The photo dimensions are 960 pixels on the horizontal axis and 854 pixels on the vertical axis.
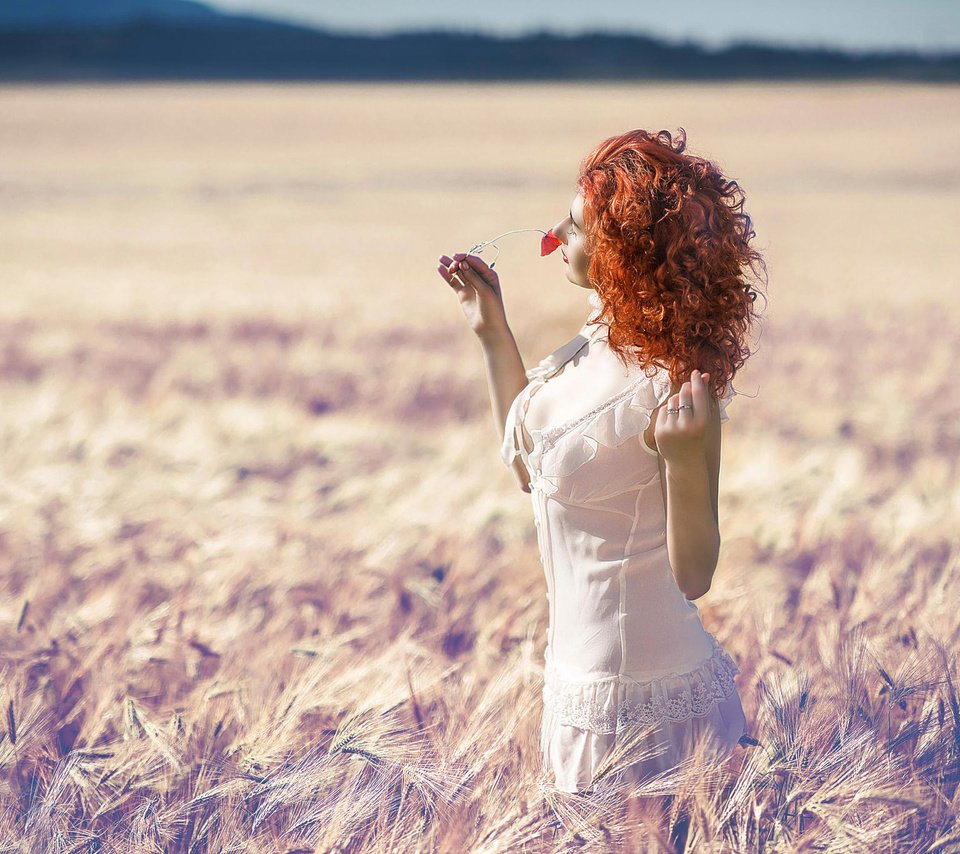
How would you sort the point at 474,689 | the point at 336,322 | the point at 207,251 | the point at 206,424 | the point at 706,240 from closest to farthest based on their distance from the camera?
the point at 706,240, the point at 474,689, the point at 206,424, the point at 336,322, the point at 207,251

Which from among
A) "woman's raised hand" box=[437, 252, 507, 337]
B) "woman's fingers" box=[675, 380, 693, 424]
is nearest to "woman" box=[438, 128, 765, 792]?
"woman's fingers" box=[675, 380, 693, 424]

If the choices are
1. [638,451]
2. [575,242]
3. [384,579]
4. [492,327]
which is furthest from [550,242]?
[384,579]

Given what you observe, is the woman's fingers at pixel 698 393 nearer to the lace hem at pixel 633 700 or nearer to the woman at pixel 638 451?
the woman at pixel 638 451

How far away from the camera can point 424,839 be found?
1239 mm

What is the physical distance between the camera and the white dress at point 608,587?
124cm

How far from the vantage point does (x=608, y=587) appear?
4.17 ft

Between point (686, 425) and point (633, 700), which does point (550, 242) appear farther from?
point (633, 700)

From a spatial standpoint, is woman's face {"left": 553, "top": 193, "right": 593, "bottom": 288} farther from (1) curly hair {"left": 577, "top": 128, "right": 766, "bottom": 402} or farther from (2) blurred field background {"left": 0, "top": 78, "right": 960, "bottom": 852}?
(2) blurred field background {"left": 0, "top": 78, "right": 960, "bottom": 852}

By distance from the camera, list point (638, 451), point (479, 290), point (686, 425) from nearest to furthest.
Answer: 1. point (686, 425)
2. point (638, 451)
3. point (479, 290)

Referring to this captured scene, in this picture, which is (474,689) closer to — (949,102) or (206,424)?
(206,424)

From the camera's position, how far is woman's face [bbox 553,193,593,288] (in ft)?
4.19

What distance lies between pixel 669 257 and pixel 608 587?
0.37 m

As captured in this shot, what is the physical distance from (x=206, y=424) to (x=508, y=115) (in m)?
25.6

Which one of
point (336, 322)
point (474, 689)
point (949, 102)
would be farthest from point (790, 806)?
point (949, 102)
